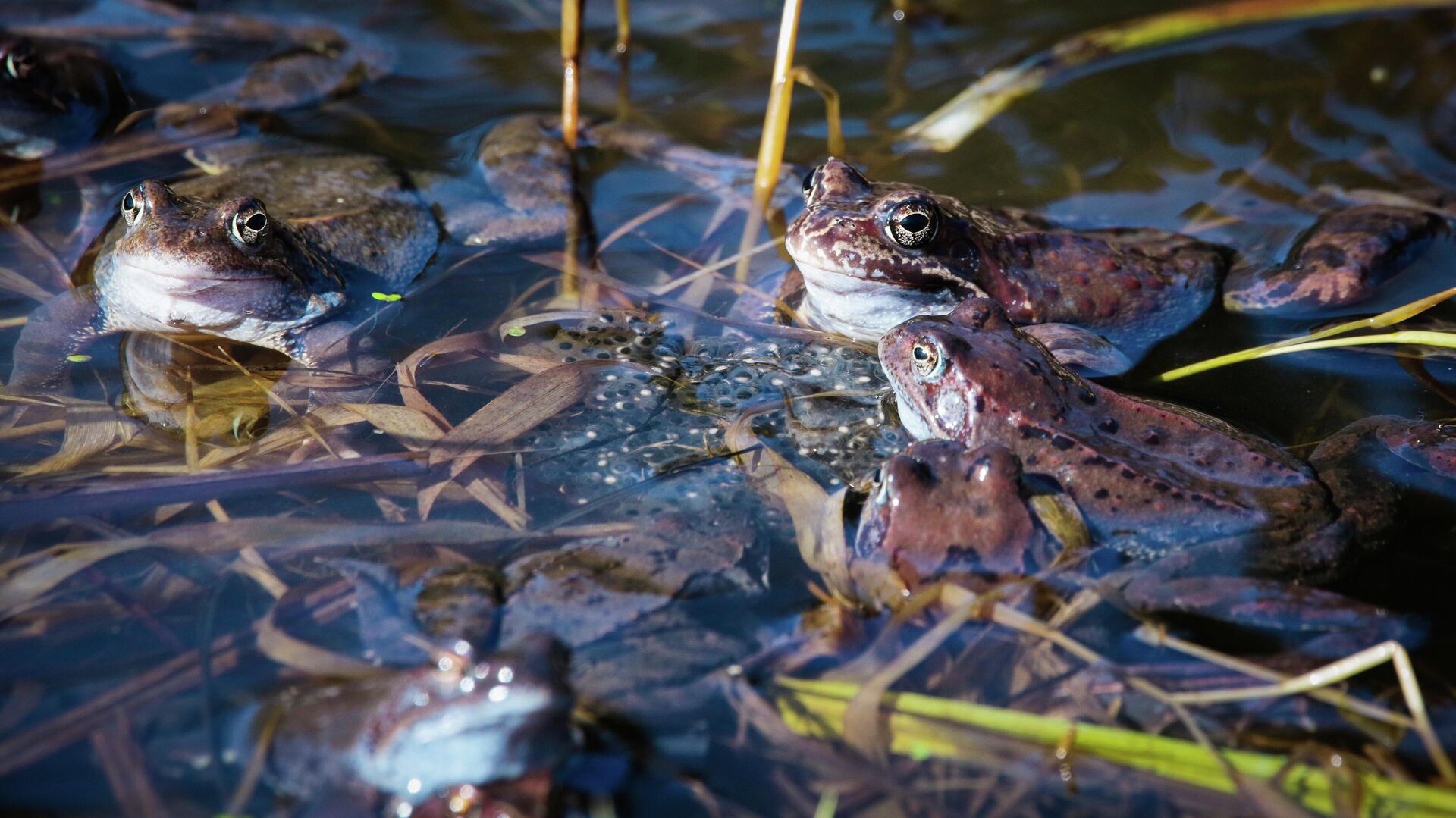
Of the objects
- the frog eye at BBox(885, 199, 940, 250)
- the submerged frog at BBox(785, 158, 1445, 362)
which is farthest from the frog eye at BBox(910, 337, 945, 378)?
the frog eye at BBox(885, 199, 940, 250)

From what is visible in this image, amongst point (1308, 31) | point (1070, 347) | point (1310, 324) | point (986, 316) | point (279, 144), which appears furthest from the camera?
point (1308, 31)

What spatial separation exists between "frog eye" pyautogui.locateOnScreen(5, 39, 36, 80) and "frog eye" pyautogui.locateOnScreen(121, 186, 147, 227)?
2.03m

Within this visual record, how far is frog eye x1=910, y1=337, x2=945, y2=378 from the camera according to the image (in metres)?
4.02

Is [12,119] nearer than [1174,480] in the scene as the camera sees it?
No

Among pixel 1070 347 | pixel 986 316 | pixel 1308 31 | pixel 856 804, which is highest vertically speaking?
pixel 1308 31

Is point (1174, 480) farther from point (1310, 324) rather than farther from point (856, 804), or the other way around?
point (1310, 324)

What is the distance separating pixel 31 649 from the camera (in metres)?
3.23

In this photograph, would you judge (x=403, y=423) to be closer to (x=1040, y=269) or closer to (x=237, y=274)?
(x=237, y=274)

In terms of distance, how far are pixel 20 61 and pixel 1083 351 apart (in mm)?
6222

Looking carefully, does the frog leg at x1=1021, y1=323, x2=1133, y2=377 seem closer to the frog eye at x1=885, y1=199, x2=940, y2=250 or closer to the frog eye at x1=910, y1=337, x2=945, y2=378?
the frog eye at x1=885, y1=199, x2=940, y2=250

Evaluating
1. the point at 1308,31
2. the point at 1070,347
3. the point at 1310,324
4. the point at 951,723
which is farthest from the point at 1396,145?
the point at 951,723

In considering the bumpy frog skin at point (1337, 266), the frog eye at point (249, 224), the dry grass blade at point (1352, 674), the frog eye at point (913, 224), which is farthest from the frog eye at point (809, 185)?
the dry grass blade at point (1352, 674)

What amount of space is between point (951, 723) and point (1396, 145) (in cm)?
568

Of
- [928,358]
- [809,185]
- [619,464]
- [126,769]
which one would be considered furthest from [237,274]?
[928,358]
